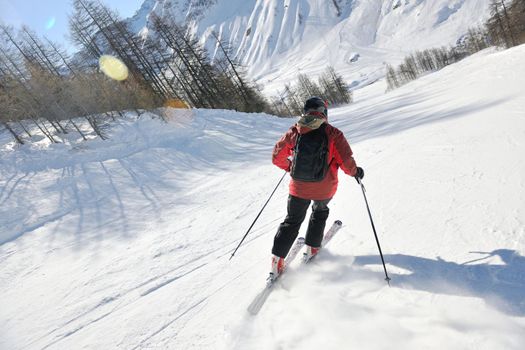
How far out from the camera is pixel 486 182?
4.21 metres

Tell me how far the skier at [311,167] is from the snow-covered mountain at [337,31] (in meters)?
86.3

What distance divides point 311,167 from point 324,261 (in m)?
1.32

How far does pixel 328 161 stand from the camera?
3.52 meters

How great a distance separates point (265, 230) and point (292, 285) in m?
1.79

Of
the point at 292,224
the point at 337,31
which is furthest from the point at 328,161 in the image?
the point at 337,31

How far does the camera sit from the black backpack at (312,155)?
134 inches

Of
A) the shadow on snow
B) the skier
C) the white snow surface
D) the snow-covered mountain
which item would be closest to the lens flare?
the white snow surface

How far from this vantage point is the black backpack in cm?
340

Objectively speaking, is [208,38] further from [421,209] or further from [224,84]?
[421,209]

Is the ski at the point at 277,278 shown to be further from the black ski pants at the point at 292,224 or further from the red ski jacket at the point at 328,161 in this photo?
the red ski jacket at the point at 328,161

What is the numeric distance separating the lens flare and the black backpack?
1113 inches

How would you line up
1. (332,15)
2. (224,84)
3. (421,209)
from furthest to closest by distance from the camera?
1. (332,15)
2. (224,84)
3. (421,209)

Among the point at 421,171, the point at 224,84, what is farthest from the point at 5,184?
the point at 224,84

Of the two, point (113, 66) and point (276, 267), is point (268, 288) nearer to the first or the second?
point (276, 267)
